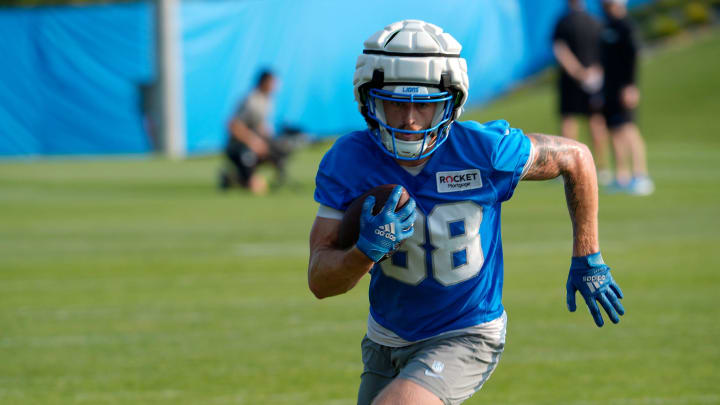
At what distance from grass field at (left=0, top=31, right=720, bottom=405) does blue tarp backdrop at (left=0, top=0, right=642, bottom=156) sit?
1400 centimetres

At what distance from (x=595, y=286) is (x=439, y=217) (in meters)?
0.68

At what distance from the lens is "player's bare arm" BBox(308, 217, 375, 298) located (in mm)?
3465

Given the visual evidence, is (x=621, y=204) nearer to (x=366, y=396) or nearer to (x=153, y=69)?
(x=366, y=396)

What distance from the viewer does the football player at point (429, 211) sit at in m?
3.63

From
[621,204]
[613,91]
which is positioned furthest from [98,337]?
[613,91]

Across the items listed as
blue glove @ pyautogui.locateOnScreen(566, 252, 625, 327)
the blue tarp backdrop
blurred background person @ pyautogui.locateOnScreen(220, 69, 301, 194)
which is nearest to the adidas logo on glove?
blue glove @ pyautogui.locateOnScreen(566, 252, 625, 327)

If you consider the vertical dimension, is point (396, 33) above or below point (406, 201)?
above

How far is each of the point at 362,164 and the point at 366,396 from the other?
0.84m

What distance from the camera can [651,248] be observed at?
9789 millimetres

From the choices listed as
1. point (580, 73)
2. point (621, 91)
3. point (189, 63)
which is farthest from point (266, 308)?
point (189, 63)

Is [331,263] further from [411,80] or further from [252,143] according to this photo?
[252,143]

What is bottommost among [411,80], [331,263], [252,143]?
[252,143]

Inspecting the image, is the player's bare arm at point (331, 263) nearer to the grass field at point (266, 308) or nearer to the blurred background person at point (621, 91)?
the grass field at point (266, 308)

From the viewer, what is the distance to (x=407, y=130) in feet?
11.8
